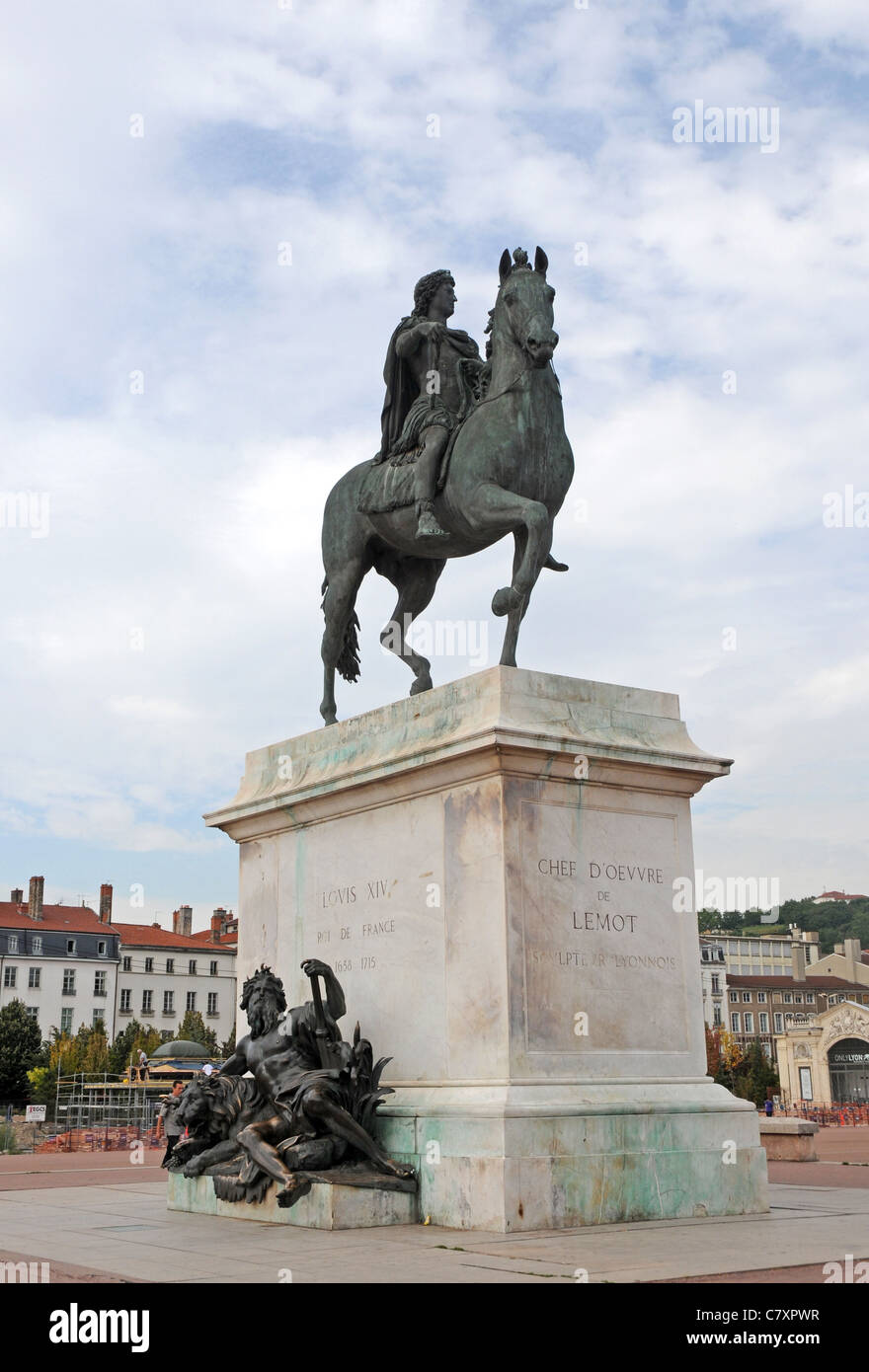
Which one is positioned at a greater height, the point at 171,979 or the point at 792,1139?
the point at 171,979

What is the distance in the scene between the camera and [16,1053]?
79.0m

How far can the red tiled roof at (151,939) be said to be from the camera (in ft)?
366

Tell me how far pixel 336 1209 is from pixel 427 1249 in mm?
1189

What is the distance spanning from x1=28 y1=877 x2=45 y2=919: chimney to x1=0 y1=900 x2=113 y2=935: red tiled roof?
0.45 m

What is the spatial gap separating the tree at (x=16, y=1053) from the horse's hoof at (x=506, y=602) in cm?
7246

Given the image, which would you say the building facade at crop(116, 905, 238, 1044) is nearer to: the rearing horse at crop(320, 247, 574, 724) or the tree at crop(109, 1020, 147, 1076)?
the tree at crop(109, 1020, 147, 1076)

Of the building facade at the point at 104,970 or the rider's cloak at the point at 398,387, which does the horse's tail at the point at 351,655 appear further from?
the building facade at the point at 104,970

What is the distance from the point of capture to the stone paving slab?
7.14m

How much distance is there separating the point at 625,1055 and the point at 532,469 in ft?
15.2

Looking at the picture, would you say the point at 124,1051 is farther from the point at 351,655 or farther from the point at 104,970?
the point at 351,655

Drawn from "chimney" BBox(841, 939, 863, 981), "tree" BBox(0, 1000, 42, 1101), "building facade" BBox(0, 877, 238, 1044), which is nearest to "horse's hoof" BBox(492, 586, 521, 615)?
"tree" BBox(0, 1000, 42, 1101)

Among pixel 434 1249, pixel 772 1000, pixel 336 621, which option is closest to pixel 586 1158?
pixel 434 1249

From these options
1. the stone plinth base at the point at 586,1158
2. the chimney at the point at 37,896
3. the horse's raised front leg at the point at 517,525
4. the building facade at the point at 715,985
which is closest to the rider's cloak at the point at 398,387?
the horse's raised front leg at the point at 517,525
